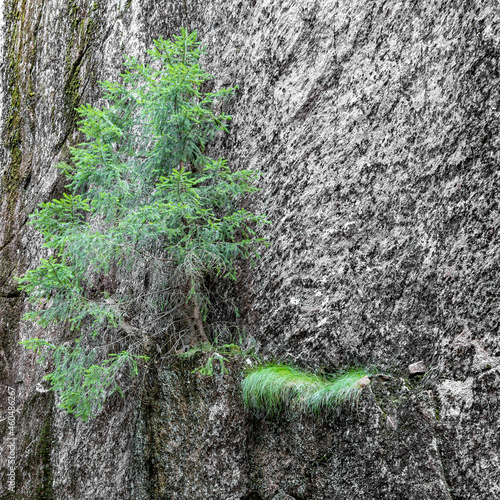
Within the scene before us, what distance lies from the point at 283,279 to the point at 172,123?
7.13 feet

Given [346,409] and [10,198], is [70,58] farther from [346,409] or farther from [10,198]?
[346,409]

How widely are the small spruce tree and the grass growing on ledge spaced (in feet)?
3.73

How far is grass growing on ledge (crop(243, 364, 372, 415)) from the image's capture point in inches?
166

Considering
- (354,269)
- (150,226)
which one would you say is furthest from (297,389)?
(150,226)

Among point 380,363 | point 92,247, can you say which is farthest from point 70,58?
point 380,363

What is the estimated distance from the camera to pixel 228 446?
15.9 ft

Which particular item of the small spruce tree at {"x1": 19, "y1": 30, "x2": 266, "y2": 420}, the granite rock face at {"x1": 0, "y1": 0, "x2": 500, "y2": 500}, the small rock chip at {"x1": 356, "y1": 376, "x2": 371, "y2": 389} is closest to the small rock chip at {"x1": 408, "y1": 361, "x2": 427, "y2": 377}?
the granite rock face at {"x1": 0, "y1": 0, "x2": 500, "y2": 500}

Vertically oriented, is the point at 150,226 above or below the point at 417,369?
above

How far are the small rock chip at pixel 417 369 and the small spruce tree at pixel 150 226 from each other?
6.57ft

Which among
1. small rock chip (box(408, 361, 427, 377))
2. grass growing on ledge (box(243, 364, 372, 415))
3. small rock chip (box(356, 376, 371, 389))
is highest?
small rock chip (box(408, 361, 427, 377))

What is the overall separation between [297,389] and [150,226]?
7.17ft

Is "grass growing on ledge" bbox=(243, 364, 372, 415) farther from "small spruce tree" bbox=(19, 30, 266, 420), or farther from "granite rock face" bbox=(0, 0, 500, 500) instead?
"small spruce tree" bbox=(19, 30, 266, 420)

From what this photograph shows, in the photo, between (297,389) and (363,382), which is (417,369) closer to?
(363,382)

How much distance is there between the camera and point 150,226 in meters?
5.16
